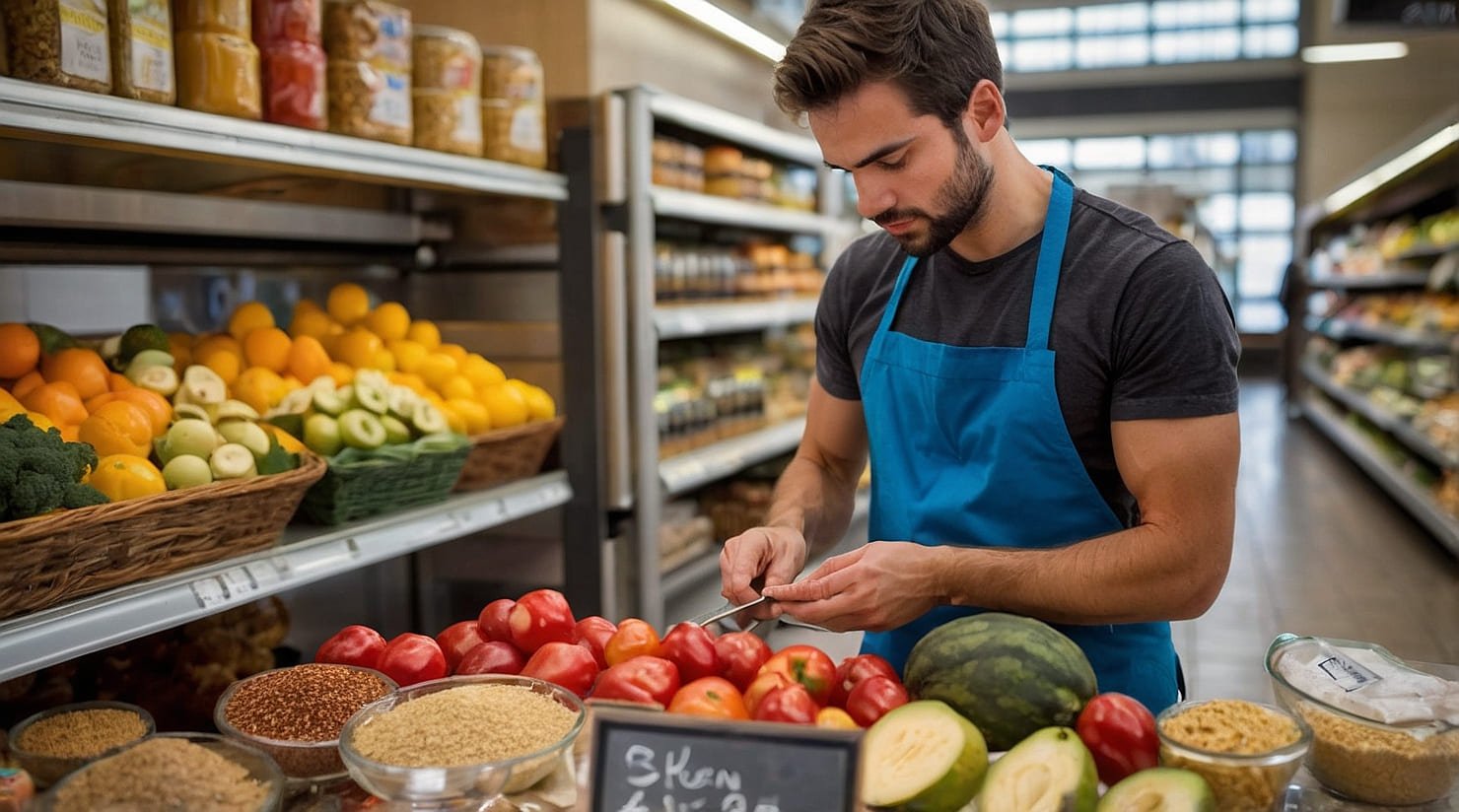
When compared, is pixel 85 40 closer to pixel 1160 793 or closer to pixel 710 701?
pixel 710 701

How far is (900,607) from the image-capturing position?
170cm

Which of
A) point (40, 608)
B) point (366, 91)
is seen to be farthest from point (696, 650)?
point (366, 91)

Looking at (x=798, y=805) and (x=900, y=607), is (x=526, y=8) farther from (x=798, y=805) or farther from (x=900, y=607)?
(x=798, y=805)

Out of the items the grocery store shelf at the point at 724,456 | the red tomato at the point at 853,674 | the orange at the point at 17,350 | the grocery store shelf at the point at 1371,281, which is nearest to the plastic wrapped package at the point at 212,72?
the orange at the point at 17,350

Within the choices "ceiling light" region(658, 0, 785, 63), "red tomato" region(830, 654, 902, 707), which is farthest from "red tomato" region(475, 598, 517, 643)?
"ceiling light" region(658, 0, 785, 63)

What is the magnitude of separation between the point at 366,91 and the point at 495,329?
1.12 metres

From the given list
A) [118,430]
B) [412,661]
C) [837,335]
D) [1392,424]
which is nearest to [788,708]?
[412,661]

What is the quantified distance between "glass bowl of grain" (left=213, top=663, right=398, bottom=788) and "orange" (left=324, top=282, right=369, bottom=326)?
6.32ft

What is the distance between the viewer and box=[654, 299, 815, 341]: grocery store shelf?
3996mm

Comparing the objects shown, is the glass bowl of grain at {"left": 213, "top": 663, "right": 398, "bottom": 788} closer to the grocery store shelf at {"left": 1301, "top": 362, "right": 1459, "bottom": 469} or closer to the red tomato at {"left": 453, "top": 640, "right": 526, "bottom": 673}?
the red tomato at {"left": 453, "top": 640, "right": 526, "bottom": 673}

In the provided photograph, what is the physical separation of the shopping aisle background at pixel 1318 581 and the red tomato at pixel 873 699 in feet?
8.09

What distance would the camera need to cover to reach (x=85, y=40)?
2008mm

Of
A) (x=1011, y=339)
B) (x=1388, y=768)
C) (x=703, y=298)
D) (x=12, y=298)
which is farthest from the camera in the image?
(x=703, y=298)

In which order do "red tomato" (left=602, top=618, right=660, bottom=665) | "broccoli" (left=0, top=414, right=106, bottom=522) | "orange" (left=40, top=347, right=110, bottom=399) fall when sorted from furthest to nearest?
"orange" (left=40, top=347, right=110, bottom=399), "broccoli" (left=0, top=414, right=106, bottom=522), "red tomato" (left=602, top=618, right=660, bottom=665)
